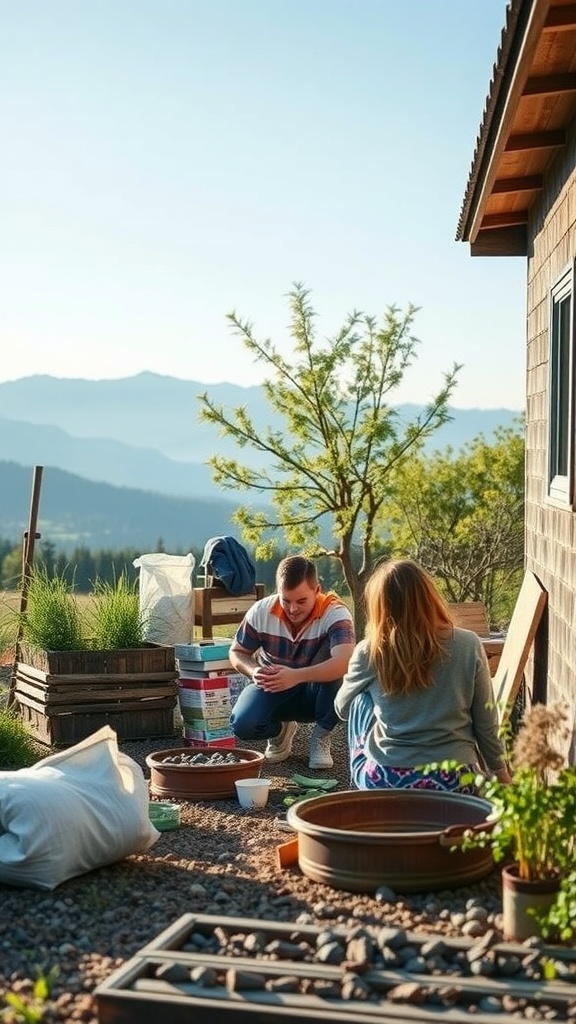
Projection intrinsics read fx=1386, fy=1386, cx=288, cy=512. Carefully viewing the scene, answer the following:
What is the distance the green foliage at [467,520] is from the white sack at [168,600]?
4.35 metres

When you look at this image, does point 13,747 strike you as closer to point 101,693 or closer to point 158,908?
point 101,693

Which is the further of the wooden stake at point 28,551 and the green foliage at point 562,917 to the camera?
Result: the wooden stake at point 28,551

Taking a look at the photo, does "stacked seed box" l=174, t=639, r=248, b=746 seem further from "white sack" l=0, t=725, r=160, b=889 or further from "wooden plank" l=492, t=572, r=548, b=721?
"white sack" l=0, t=725, r=160, b=889

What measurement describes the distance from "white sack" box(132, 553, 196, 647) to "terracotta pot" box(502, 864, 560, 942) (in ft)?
17.8

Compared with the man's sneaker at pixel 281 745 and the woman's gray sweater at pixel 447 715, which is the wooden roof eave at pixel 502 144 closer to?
the woman's gray sweater at pixel 447 715

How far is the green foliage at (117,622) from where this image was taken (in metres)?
8.91

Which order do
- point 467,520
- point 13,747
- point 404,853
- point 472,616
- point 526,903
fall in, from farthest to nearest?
1. point 467,520
2. point 472,616
3. point 13,747
4. point 404,853
5. point 526,903

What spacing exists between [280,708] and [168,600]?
6.05 feet

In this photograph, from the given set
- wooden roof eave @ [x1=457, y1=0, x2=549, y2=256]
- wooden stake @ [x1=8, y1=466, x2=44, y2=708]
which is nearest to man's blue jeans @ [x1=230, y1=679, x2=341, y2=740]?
wooden stake @ [x1=8, y1=466, x2=44, y2=708]

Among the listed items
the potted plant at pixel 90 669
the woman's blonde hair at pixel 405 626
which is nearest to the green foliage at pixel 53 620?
the potted plant at pixel 90 669

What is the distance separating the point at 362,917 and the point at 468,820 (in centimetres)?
77

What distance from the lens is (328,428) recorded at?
1200cm

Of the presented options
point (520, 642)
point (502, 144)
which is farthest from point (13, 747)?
point (502, 144)

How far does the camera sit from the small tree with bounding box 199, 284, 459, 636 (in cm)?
1184
